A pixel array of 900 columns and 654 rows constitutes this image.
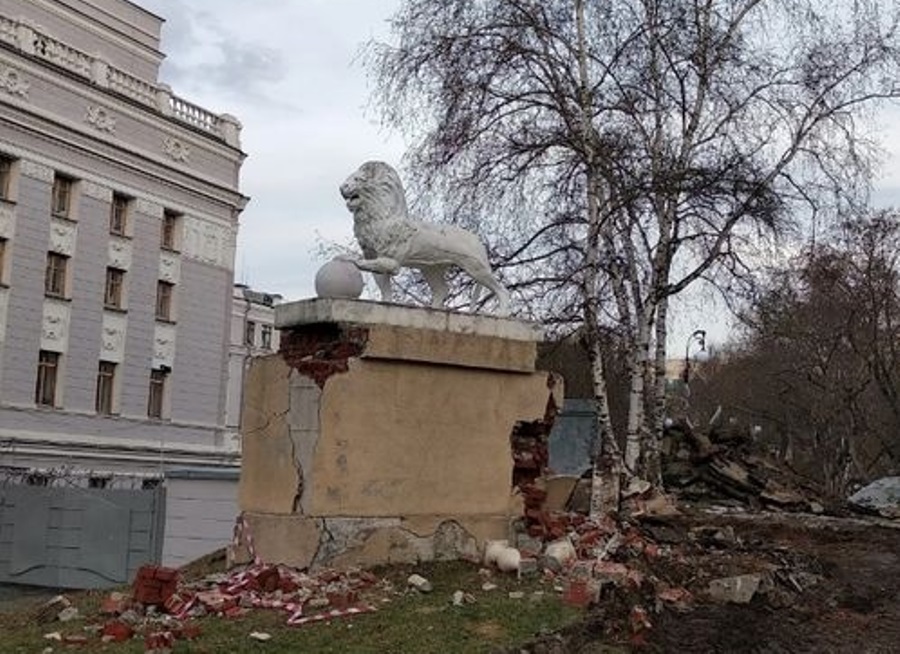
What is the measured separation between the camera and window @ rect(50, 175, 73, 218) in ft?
102

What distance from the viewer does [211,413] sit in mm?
37406

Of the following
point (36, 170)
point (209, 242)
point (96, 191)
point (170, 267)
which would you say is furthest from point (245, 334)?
point (36, 170)

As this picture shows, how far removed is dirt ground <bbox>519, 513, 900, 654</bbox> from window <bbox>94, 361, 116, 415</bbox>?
2338 centimetres

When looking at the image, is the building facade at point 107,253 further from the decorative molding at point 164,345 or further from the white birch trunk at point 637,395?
the white birch trunk at point 637,395

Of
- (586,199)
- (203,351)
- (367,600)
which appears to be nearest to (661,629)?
(367,600)

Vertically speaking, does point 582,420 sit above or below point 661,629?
above

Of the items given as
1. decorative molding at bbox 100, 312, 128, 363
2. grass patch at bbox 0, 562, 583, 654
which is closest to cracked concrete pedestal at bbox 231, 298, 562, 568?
grass patch at bbox 0, 562, 583, 654

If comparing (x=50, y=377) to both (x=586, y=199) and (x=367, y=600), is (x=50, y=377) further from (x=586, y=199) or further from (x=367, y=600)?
(x=367, y=600)

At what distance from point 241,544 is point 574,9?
10437mm

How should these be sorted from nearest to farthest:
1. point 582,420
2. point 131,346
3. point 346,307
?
point 346,307 < point 582,420 < point 131,346

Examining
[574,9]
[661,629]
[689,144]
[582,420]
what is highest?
[574,9]

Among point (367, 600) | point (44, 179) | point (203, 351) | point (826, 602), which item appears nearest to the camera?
point (367, 600)

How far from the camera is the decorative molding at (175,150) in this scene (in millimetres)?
34469

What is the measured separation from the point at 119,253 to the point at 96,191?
6.59 ft
